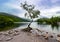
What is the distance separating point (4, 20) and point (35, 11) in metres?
82.6

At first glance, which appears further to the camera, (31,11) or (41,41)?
(31,11)

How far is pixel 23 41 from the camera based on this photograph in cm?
1773

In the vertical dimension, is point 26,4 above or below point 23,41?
above

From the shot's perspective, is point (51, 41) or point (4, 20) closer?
point (51, 41)

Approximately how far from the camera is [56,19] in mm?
129750

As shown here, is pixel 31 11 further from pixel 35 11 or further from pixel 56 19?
pixel 56 19

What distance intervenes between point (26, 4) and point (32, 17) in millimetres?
3342

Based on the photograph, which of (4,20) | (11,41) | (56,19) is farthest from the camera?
(56,19)

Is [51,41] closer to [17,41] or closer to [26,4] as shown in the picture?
[17,41]

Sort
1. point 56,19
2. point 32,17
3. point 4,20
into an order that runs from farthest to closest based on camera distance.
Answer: point 56,19 < point 4,20 < point 32,17

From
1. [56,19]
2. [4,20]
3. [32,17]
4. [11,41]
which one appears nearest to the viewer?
[11,41]

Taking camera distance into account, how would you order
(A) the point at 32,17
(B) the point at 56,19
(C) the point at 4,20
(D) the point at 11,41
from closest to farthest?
(D) the point at 11,41
(A) the point at 32,17
(C) the point at 4,20
(B) the point at 56,19

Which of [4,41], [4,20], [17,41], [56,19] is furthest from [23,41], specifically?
[56,19]

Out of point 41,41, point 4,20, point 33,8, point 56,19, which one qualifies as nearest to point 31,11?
point 33,8
